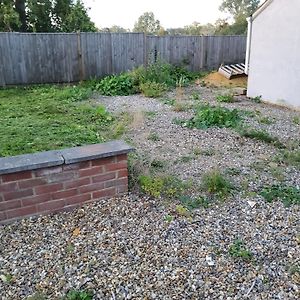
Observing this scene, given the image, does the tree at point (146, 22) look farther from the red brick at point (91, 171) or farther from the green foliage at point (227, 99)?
the red brick at point (91, 171)

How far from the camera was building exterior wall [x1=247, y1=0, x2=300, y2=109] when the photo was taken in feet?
21.9

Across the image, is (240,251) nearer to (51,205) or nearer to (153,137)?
(51,205)

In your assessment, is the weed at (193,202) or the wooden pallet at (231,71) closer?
the weed at (193,202)

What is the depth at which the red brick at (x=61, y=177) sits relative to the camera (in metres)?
2.43

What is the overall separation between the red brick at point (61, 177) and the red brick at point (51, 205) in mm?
187

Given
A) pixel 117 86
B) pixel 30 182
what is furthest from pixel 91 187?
pixel 117 86

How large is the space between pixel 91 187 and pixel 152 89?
578 cm

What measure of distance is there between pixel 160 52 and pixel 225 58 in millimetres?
2970

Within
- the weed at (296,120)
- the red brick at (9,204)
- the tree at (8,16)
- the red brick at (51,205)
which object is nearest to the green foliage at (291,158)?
the weed at (296,120)

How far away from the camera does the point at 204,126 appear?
5.07 meters

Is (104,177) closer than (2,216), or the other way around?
(2,216)

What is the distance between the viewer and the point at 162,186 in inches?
116

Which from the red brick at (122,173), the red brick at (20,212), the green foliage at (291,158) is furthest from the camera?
the green foliage at (291,158)

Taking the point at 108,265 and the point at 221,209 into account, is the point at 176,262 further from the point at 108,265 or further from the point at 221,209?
the point at 221,209
